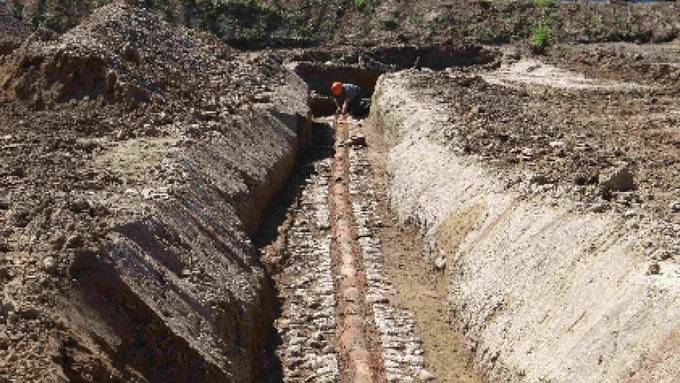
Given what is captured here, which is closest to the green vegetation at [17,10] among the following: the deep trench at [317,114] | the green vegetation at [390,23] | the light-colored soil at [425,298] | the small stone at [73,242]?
the deep trench at [317,114]

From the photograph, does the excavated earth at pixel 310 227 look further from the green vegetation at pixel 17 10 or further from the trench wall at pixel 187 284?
the green vegetation at pixel 17 10

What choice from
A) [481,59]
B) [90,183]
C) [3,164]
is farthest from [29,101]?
[481,59]

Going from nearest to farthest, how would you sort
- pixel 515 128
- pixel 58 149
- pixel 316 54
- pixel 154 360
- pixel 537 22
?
→ 1. pixel 154 360
2. pixel 58 149
3. pixel 515 128
4. pixel 316 54
5. pixel 537 22

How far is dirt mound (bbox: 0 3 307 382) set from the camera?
8.35 meters

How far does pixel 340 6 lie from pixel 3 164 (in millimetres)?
29089

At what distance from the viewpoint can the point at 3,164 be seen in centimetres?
1274

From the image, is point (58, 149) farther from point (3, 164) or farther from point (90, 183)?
point (90, 183)

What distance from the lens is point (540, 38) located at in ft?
115

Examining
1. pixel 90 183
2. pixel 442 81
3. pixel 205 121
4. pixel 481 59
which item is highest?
pixel 90 183

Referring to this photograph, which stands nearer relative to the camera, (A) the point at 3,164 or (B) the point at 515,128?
(A) the point at 3,164

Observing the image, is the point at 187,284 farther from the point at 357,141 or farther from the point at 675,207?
the point at 357,141

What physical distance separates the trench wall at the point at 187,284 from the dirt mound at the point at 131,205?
0.02 meters

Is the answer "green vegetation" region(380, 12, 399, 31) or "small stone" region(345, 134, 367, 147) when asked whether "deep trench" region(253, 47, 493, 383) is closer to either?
"small stone" region(345, 134, 367, 147)

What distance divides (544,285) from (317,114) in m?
18.6
